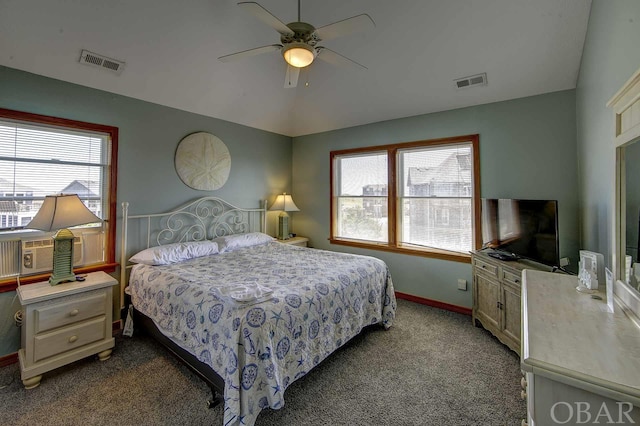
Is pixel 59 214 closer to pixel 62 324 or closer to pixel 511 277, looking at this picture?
pixel 62 324

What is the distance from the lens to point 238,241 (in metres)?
3.73

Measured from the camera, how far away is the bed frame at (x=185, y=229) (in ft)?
7.13

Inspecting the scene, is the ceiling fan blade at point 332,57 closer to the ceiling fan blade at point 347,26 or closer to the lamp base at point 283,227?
the ceiling fan blade at point 347,26

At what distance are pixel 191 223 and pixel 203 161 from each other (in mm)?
862

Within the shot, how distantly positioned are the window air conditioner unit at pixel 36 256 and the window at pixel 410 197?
3449 millimetres

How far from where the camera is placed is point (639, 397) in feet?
2.40

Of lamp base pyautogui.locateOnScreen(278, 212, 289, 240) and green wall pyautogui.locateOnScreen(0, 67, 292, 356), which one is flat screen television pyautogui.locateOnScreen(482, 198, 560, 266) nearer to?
lamp base pyautogui.locateOnScreen(278, 212, 289, 240)

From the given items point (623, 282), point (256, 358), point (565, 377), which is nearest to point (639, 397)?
point (565, 377)

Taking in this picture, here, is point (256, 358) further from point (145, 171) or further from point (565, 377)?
point (145, 171)

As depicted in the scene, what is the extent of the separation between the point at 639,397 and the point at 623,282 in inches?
32.7

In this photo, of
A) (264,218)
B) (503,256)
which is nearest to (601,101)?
(503,256)

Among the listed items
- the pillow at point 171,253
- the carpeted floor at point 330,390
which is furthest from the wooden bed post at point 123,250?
the carpeted floor at point 330,390

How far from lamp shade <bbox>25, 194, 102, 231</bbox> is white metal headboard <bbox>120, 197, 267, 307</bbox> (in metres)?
0.62

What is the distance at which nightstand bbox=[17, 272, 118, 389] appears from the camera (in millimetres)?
2090
